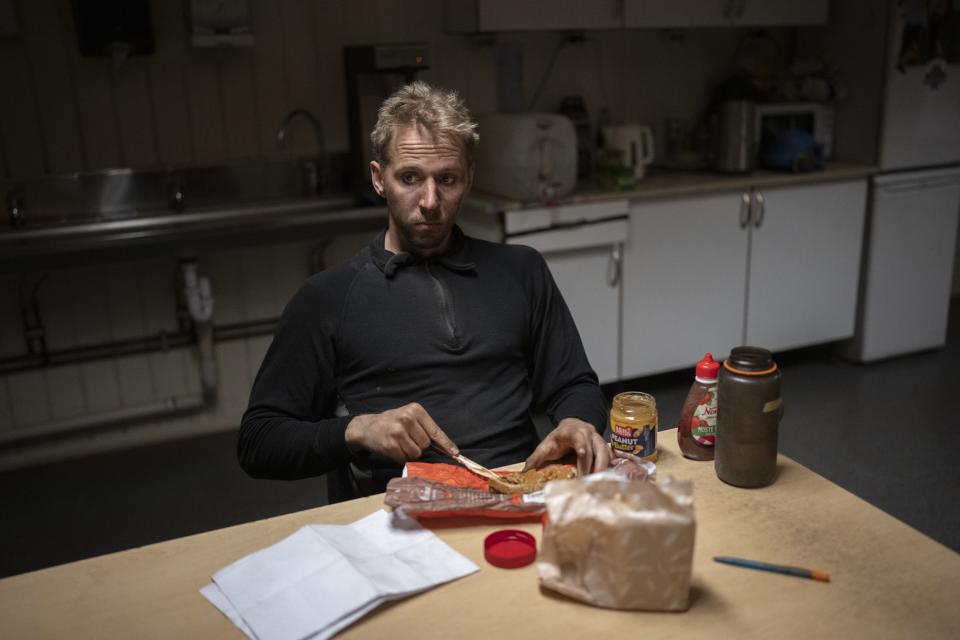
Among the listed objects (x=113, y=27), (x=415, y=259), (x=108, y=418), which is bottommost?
(x=108, y=418)

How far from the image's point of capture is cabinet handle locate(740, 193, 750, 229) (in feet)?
11.4

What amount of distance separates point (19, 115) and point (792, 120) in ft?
Answer: 10.2

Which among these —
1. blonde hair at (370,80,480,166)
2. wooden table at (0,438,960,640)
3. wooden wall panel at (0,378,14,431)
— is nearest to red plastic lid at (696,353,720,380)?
wooden table at (0,438,960,640)

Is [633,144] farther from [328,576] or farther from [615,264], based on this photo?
[328,576]

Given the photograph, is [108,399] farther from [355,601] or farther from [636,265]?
[355,601]

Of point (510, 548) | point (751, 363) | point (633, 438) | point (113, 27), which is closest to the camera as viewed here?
point (510, 548)

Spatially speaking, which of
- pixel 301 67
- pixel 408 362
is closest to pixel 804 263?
pixel 301 67

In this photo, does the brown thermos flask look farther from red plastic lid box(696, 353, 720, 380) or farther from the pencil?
the pencil

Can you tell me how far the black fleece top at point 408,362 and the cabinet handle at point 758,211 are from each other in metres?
2.13

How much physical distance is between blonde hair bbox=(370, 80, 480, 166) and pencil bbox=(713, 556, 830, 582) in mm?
893

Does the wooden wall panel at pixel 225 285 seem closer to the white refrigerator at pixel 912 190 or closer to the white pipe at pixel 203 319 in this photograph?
the white pipe at pixel 203 319

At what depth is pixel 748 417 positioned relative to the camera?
4.02 ft

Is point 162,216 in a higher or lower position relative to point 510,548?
higher

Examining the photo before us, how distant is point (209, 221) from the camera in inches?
122
